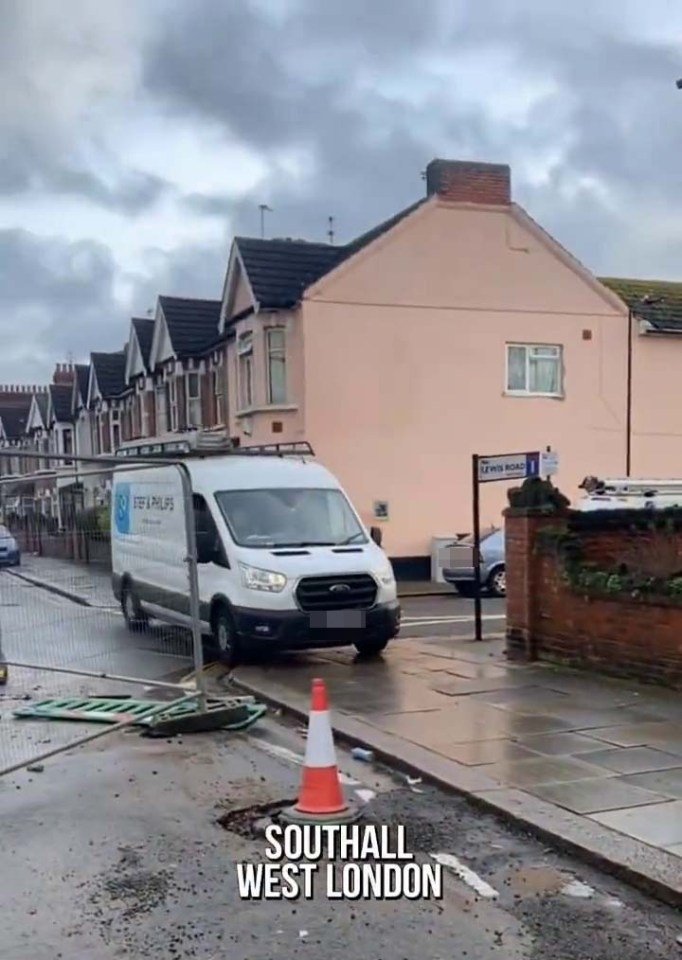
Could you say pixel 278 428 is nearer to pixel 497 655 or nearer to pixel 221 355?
pixel 221 355

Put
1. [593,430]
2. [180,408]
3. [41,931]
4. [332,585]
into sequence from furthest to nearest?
[180,408] < [593,430] < [332,585] < [41,931]

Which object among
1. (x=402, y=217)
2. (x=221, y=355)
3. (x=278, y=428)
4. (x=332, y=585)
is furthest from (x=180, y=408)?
(x=332, y=585)

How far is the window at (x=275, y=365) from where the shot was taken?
78.7ft

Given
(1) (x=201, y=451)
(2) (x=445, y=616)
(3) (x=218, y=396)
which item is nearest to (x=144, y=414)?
(3) (x=218, y=396)

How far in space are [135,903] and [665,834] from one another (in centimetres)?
275

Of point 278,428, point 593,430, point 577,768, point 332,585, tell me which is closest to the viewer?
point 577,768

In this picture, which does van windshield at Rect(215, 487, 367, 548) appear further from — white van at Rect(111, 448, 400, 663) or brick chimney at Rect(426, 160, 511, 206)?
brick chimney at Rect(426, 160, 511, 206)

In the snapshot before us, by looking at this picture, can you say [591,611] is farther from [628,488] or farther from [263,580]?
[628,488]

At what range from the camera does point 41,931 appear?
439 centimetres

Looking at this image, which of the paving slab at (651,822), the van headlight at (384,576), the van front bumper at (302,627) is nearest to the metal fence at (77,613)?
the van front bumper at (302,627)

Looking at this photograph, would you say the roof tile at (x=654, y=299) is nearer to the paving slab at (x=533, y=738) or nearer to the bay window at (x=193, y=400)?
the bay window at (x=193, y=400)

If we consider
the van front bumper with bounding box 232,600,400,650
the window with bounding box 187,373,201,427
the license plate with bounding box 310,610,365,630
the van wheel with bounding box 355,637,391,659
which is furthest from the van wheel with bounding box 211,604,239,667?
the window with bounding box 187,373,201,427

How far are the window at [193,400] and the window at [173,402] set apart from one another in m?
1.13

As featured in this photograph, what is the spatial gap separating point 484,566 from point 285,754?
43.0 feet
